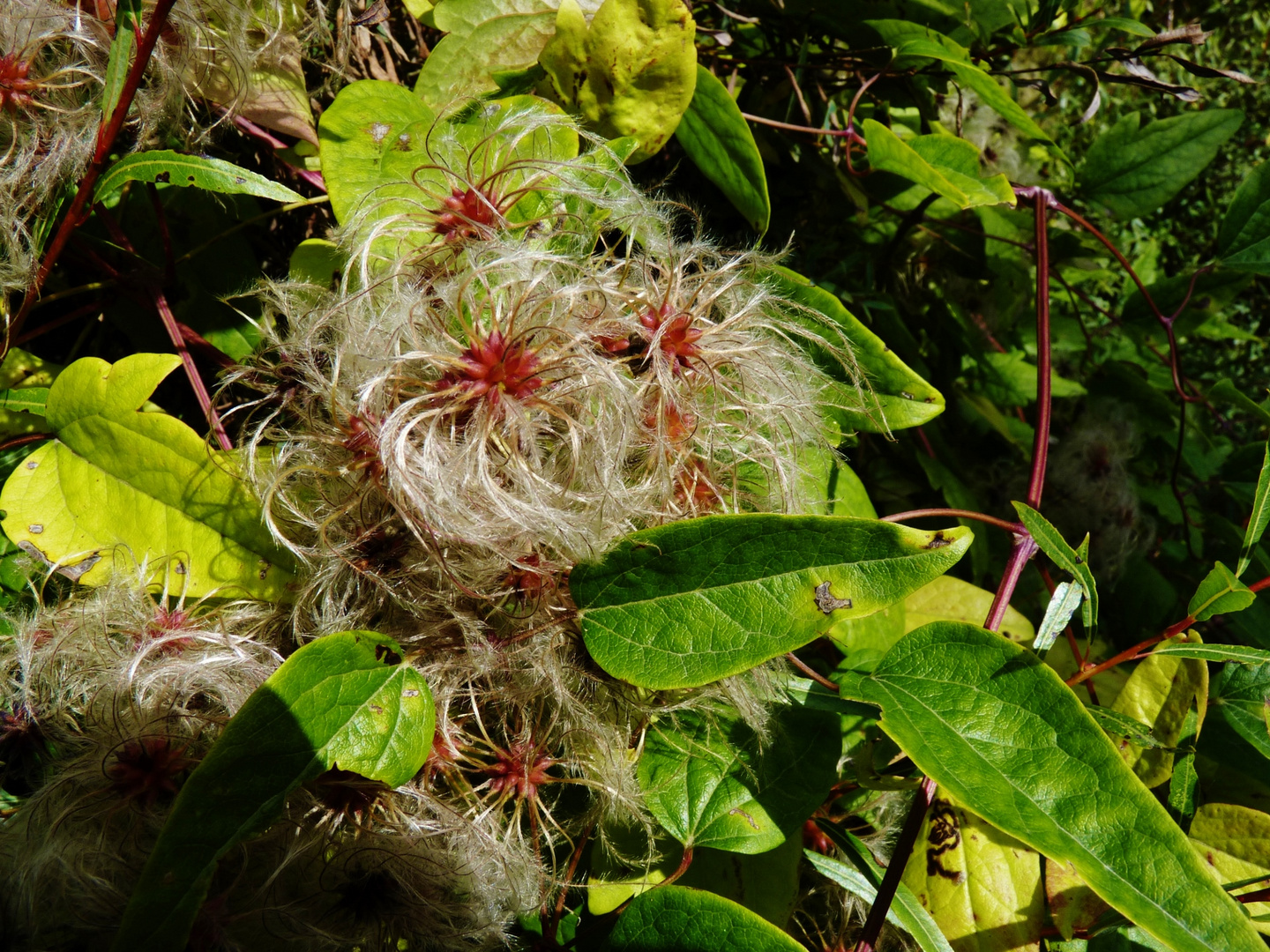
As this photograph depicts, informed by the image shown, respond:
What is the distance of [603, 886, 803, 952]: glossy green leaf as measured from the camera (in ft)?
2.26

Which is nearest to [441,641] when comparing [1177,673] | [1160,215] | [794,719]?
[794,719]

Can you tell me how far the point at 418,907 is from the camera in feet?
2.60

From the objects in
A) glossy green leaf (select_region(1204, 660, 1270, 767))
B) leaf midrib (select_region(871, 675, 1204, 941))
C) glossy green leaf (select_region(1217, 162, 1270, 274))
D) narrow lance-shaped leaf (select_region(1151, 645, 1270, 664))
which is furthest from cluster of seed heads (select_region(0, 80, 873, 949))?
glossy green leaf (select_region(1217, 162, 1270, 274))

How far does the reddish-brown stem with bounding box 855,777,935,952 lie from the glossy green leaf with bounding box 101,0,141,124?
981 mm

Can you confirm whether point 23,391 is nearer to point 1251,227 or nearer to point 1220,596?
point 1220,596

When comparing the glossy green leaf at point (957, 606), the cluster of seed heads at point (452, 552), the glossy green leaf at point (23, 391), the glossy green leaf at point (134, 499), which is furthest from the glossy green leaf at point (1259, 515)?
the glossy green leaf at point (23, 391)

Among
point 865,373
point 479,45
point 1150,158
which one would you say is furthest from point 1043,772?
point 1150,158

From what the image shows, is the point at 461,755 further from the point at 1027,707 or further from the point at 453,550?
the point at 1027,707

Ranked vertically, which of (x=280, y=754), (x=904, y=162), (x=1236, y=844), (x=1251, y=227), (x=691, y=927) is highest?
(x=904, y=162)

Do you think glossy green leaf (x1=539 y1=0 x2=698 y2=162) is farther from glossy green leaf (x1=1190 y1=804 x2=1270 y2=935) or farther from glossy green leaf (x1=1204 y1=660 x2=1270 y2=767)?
glossy green leaf (x1=1190 y1=804 x2=1270 y2=935)

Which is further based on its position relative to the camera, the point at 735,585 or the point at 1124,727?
the point at 1124,727

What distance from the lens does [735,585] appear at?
0.67 metres

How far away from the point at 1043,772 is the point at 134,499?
85cm

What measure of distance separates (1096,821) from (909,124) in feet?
4.20
